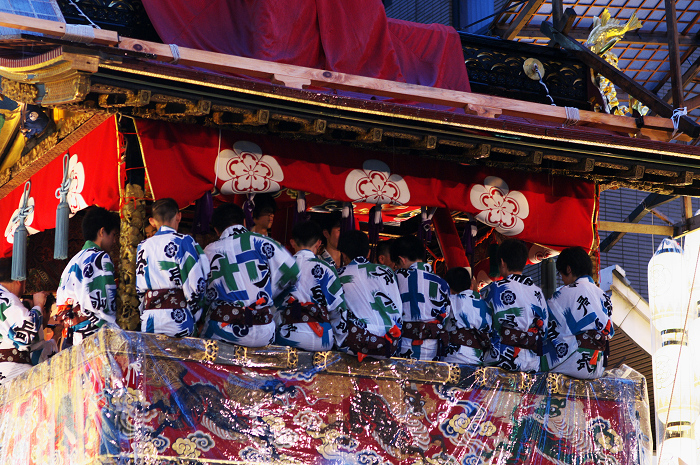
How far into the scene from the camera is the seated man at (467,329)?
690 cm

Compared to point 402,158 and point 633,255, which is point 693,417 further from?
point 633,255

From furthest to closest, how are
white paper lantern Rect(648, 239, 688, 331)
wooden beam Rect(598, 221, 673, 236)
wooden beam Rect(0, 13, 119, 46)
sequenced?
wooden beam Rect(598, 221, 673, 236)
white paper lantern Rect(648, 239, 688, 331)
wooden beam Rect(0, 13, 119, 46)

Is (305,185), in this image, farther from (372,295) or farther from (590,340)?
A: (590,340)

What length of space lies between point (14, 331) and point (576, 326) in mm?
4539

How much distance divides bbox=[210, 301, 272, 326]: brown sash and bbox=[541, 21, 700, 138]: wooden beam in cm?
430

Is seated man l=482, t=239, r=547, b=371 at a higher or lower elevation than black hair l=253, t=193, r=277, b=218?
lower

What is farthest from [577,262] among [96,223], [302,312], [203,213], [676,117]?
[96,223]

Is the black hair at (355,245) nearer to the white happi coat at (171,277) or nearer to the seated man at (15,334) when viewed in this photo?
the white happi coat at (171,277)

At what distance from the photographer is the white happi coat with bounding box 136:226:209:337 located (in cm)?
584

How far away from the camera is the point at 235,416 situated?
593 cm

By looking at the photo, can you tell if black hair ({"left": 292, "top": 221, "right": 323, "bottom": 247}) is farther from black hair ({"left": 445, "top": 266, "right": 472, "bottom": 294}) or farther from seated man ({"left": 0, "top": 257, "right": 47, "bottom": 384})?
seated man ({"left": 0, "top": 257, "right": 47, "bottom": 384})

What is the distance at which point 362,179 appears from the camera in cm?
764

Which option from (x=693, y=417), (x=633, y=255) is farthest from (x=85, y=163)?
(x=633, y=255)

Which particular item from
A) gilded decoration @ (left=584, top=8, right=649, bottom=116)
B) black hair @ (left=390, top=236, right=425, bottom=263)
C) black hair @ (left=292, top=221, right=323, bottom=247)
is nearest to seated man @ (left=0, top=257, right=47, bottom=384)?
black hair @ (left=292, top=221, right=323, bottom=247)
